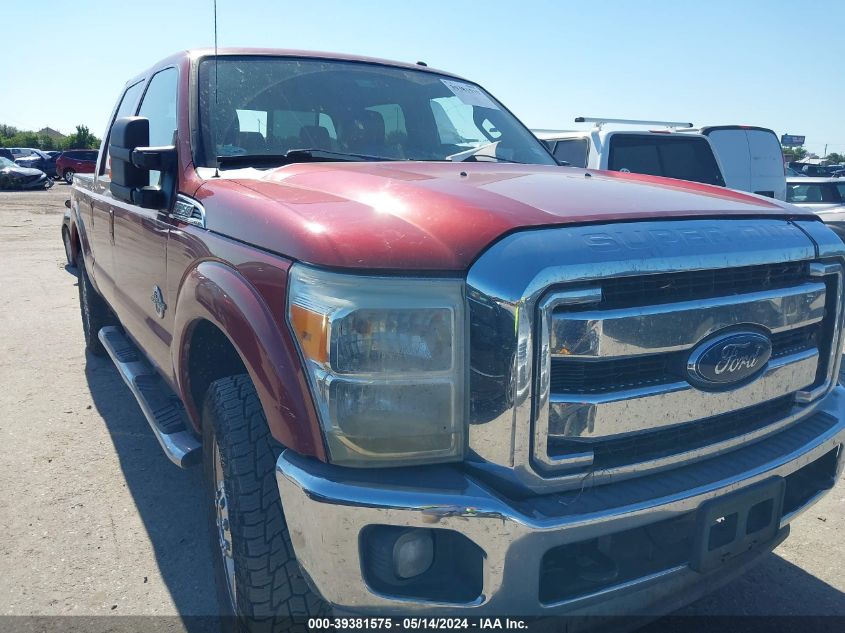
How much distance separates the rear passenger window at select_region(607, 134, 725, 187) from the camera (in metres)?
7.30

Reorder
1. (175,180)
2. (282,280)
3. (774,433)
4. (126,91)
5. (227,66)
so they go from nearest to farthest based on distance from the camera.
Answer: (282,280)
(774,433)
(175,180)
(227,66)
(126,91)

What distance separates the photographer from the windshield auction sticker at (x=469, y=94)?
143 inches

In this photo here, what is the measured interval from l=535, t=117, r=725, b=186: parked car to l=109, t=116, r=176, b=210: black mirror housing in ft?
17.6

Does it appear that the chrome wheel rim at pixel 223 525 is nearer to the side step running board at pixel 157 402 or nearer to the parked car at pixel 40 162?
the side step running board at pixel 157 402

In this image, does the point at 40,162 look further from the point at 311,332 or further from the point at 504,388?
the point at 504,388

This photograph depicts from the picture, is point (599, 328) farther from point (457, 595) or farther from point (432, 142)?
point (432, 142)

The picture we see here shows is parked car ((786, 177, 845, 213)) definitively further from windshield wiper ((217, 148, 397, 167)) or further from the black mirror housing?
the black mirror housing

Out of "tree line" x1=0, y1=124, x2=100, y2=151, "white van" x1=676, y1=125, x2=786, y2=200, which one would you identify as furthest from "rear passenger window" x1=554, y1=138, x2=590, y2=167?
"tree line" x1=0, y1=124, x2=100, y2=151

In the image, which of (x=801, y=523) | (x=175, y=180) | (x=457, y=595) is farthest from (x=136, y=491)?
(x=801, y=523)

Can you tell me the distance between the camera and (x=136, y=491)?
338 cm

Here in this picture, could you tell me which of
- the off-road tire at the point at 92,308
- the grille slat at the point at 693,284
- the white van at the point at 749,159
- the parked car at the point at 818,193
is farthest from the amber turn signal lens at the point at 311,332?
the parked car at the point at 818,193

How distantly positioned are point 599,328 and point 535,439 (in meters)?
0.30

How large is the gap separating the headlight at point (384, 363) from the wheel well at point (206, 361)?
90cm

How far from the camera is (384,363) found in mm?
1614
